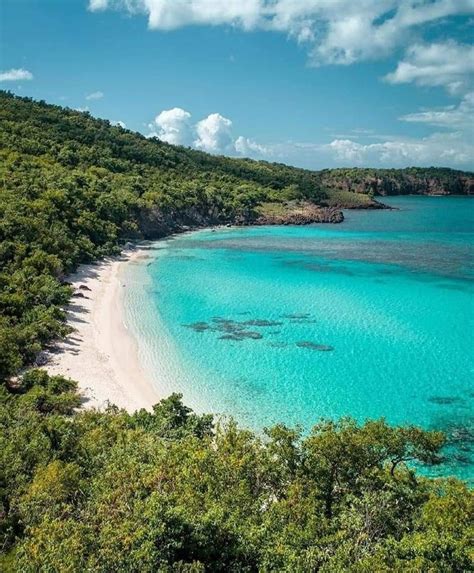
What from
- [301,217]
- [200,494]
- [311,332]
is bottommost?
[311,332]

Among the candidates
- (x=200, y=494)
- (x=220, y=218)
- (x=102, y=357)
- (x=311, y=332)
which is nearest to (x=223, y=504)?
(x=200, y=494)

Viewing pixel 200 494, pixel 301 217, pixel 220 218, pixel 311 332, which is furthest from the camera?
pixel 301 217

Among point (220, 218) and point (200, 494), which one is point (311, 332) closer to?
point (200, 494)

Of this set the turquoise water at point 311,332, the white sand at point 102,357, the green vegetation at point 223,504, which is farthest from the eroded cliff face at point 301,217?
the green vegetation at point 223,504

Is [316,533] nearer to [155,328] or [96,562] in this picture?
[96,562]

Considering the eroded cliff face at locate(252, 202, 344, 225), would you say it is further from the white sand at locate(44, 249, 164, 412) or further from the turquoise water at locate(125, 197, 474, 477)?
the white sand at locate(44, 249, 164, 412)

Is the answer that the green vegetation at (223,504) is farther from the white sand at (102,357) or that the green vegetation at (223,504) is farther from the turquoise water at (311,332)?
the turquoise water at (311,332)

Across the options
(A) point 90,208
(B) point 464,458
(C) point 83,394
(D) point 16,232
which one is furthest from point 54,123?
(B) point 464,458
